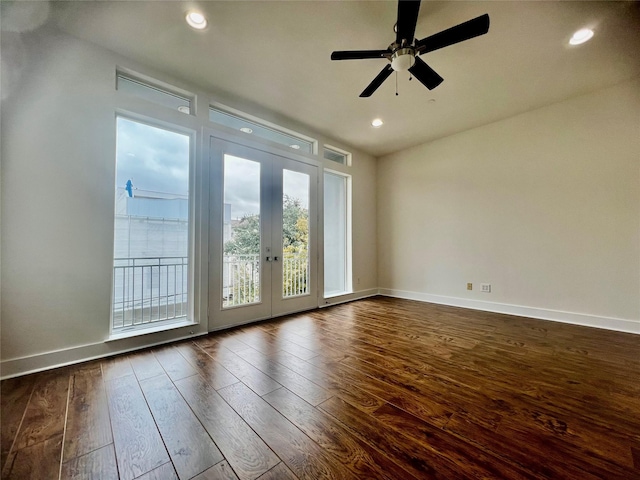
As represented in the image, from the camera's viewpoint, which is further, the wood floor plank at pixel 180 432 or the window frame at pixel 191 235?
the window frame at pixel 191 235

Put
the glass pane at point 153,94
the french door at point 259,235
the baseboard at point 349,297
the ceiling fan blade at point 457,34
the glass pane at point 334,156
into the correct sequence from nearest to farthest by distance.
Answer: the ceiling fan blade at point 457,34
the glass pane at point 153,94
the french door at point 259,235
the baseboard at point 349,297
the glass pane at point 334,156

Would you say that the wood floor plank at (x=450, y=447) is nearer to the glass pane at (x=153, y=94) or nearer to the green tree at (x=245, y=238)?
the green tree at (x=245, y=238)

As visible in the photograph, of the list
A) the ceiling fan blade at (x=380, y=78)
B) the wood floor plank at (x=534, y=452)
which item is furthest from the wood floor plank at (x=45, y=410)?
the ceiling fan blade at (x=380, y=78)

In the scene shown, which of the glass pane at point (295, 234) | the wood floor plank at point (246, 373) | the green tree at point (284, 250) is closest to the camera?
the wood floor plank at point (246, 373)

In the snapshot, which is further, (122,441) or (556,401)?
(556,401)

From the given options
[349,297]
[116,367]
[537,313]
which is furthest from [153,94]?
[537,313]

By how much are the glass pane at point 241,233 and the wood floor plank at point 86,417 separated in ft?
4.90

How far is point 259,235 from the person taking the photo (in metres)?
3.77

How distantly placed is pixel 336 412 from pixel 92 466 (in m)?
1.26

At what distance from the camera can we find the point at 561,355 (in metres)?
2.50

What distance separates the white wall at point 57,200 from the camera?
84.4 inches

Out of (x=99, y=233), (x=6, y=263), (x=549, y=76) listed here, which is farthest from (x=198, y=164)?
(x=549, y=76)

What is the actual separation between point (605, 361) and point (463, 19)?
131 inches

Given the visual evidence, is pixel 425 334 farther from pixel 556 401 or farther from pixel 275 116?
pixel 275 116
